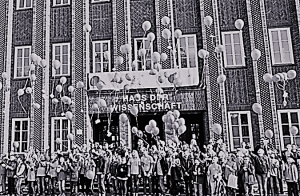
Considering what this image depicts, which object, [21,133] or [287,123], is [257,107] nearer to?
[287,123]

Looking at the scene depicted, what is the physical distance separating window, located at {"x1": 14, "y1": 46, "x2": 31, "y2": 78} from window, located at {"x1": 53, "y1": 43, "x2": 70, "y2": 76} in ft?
5.68

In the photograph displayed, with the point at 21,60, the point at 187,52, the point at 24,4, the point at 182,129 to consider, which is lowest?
the point at 182,129

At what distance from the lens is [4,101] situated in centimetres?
2189

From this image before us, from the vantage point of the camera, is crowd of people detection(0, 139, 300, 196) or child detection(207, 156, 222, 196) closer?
child detection(207, 156, 222, 196)

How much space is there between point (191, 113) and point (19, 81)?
10244 mm

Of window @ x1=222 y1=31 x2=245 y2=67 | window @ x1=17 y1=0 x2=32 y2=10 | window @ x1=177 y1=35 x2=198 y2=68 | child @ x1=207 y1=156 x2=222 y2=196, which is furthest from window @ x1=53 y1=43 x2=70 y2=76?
child @ x1=207 y1=156 x2=222 y2=196

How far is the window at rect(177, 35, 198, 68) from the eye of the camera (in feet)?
68.1

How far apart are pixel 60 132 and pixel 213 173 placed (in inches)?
425

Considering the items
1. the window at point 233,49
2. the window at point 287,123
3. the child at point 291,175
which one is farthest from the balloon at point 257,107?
the window at point 233,49

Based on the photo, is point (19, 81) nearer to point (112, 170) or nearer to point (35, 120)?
point (35, 120)

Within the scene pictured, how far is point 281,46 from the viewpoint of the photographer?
2050 cm

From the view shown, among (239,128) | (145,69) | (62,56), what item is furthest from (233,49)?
(62,56)

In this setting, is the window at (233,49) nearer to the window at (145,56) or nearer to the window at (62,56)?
the window at (145,56)

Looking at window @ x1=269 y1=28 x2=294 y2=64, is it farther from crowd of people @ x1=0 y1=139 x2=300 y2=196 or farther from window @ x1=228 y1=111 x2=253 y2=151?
crowd of people @ x1=0 y1=139 x2=300 y2=196
